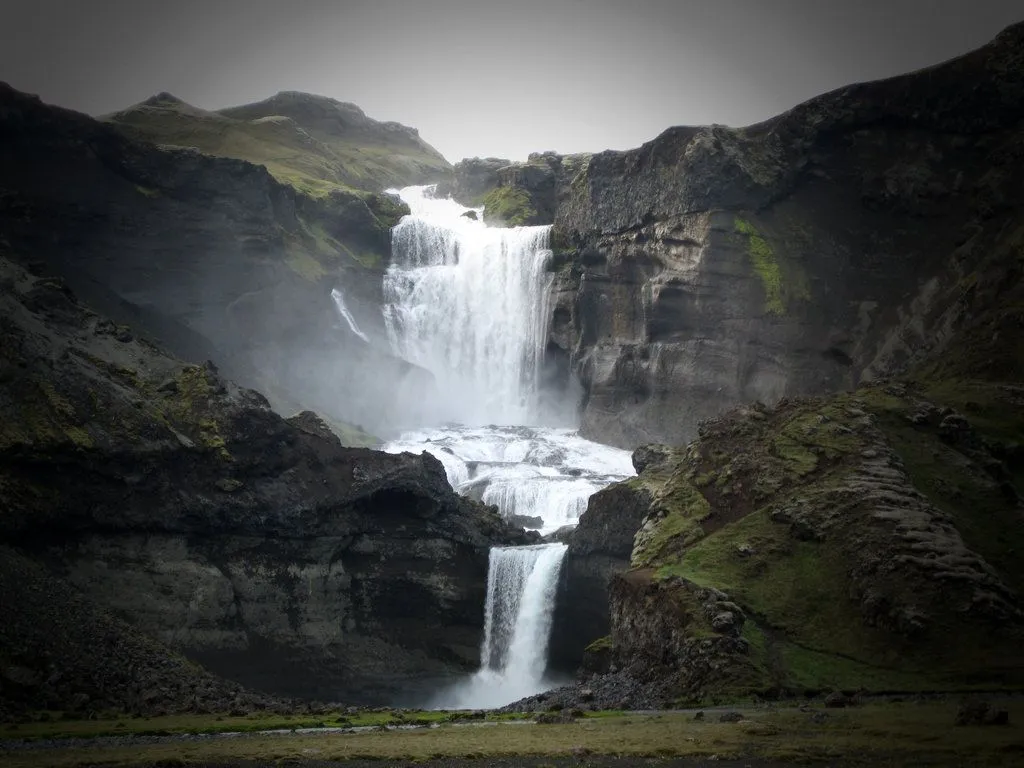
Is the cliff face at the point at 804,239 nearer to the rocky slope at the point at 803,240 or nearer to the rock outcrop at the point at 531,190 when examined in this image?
the rocky slope at the point at 803,240

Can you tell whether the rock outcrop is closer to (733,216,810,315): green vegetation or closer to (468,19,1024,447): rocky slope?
(468,19,1024,447): rocky slope

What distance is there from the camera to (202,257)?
4732 inches

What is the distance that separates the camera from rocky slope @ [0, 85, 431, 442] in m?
106

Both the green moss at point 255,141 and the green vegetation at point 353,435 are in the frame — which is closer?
the green vegetation at point 353,435

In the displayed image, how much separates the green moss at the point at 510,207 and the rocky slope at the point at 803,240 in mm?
Answer: 38879

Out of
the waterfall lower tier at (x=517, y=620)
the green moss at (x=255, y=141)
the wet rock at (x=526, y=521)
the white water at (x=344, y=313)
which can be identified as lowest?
the waterfall lower tier at (x=517, y=620)

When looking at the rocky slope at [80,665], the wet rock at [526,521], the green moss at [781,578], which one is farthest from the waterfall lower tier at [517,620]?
the rocky slope at [80,665]

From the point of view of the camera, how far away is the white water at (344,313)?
445 feet

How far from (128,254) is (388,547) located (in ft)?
190

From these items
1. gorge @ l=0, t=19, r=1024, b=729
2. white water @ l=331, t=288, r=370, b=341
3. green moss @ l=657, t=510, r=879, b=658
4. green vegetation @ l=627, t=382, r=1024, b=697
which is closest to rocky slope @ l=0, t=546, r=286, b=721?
gorge @ l=0, t=19, r=1024, b=729

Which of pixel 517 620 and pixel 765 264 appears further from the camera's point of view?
pixel 765 264

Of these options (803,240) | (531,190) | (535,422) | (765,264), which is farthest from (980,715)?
(531,190)

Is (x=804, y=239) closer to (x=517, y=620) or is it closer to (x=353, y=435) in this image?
(x=517, y=620)

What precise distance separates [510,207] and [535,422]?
46.3 m
